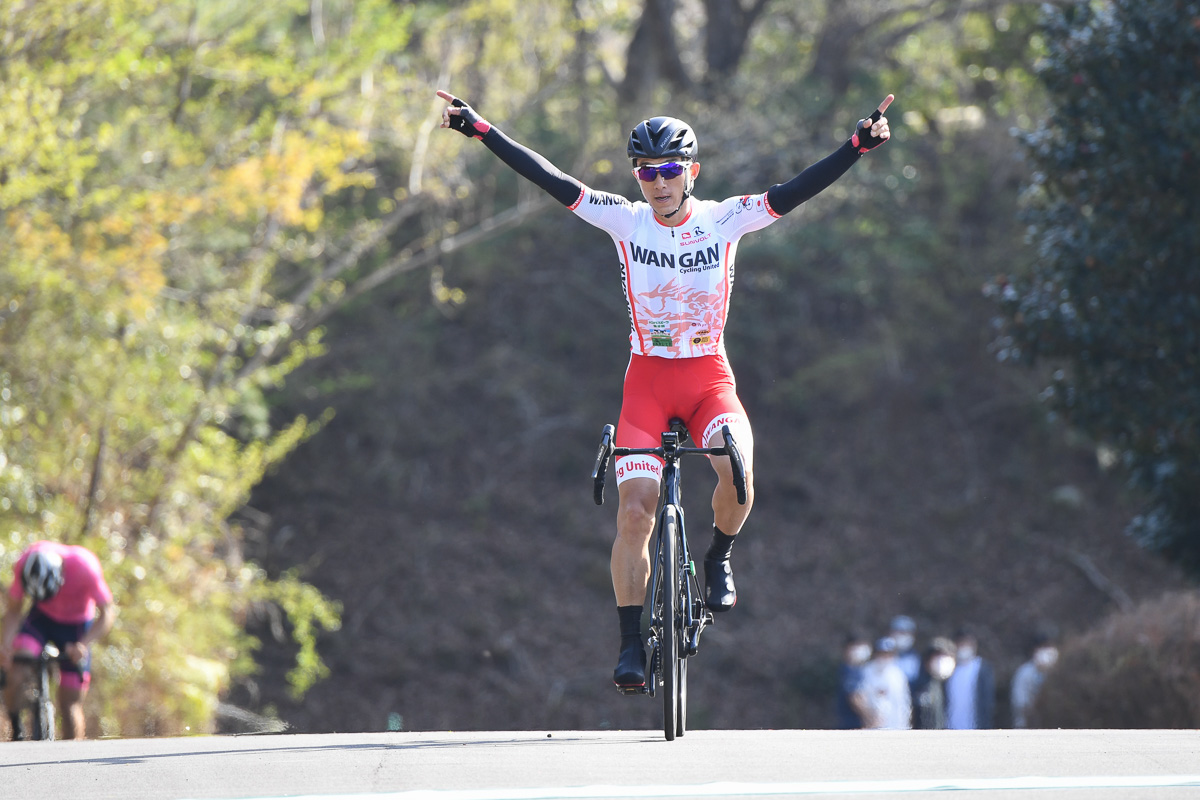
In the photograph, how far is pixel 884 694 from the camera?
42.9 feet

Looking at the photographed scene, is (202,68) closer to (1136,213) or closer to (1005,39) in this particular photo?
(1136,213)

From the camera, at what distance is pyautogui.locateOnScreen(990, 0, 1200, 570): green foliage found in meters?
12.0

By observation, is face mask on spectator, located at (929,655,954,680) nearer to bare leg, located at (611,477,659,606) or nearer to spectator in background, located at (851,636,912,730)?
spectator in background, located at (851,636,912,730)

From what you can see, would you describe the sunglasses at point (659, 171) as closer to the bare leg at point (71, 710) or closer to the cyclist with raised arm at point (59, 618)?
the cyclist with raised arm at point (59, 618)

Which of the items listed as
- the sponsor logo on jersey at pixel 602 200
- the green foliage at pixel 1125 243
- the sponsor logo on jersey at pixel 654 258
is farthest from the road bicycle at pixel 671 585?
the green foliage at pixel 1125 243

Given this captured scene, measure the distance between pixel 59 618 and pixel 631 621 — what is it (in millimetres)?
4578

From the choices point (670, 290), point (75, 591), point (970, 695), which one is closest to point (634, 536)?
point (670, 290)

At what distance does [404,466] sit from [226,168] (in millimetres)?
8191

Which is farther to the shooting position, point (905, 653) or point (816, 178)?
point (905, 653)

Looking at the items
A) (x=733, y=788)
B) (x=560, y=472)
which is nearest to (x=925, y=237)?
(x=560, y=472)

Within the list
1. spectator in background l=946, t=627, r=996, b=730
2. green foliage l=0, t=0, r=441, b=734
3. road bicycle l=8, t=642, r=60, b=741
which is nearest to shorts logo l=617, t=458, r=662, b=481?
road bicycle l=8, t=642, r=60, b=741

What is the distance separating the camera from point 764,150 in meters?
20.4

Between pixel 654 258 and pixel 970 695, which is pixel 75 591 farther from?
pixel 970 695

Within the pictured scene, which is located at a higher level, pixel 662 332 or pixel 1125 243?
pixel 1125 243
